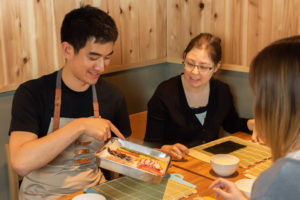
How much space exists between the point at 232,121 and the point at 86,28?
1.14 metres

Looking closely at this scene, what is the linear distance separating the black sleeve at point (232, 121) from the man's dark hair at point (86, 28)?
967mm

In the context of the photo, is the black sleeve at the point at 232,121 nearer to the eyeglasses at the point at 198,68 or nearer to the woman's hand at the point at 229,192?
the eyeglasses at the point at 198,68

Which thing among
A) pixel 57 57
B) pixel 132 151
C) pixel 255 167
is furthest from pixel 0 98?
→ pixel 255 167

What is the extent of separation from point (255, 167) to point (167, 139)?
693 mm

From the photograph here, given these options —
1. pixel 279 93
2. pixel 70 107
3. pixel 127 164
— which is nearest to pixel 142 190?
pixel 127 164

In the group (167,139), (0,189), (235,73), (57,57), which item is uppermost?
(57,57)

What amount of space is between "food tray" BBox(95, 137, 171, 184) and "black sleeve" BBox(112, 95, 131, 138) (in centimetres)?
35

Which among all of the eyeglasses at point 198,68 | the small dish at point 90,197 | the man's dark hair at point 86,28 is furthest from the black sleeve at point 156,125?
the small dish at point 90,197

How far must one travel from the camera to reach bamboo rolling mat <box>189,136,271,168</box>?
1662mm

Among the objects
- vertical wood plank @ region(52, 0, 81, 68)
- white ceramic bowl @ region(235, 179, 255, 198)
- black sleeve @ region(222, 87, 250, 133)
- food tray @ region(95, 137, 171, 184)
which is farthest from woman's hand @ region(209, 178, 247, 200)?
vertical wood plank @ region(52, 0, 81, 68)

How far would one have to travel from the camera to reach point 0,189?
82.4 inches

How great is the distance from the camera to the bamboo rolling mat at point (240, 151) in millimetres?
1662

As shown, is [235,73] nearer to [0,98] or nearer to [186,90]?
[186,90]

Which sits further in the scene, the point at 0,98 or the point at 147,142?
the point at 147,142
